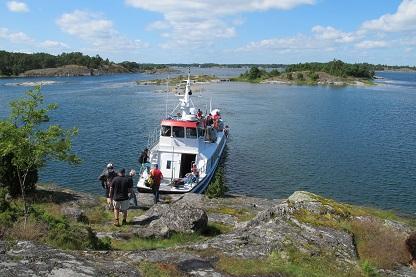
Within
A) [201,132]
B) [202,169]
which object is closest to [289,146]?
[201,132]

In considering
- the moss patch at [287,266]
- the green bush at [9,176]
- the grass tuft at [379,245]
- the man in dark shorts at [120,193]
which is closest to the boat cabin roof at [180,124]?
the green bush at [9,176]

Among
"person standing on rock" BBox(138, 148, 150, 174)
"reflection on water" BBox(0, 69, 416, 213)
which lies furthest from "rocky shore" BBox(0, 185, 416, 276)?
"reflection on water" BBox(0, 69, 416, 213)

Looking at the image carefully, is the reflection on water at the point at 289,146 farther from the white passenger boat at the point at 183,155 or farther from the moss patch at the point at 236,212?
the moss patch at the point at 236,212

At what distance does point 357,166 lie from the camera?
46.2 m

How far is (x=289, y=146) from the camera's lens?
183 ft

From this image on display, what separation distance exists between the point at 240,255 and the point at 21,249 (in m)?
5.16

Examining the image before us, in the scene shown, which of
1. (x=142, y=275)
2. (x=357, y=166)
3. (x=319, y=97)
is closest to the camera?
(x=142, y=275)

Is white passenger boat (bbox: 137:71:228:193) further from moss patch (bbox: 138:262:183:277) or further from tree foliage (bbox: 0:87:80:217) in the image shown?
moss patch (bbox: 138:262:183:277)

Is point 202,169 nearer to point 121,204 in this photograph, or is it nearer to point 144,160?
point 144,160

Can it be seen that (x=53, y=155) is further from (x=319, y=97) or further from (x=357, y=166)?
(x=319, y=97)

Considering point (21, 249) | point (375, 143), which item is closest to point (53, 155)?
point (21, 249)

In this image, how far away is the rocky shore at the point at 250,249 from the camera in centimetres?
923

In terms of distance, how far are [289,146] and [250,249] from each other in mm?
44989

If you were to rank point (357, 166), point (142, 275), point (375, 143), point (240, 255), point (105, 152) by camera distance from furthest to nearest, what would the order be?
point (375, 143)
point (105, 152)
point (357, 166)
point (240, 255)
point (142, 275)
